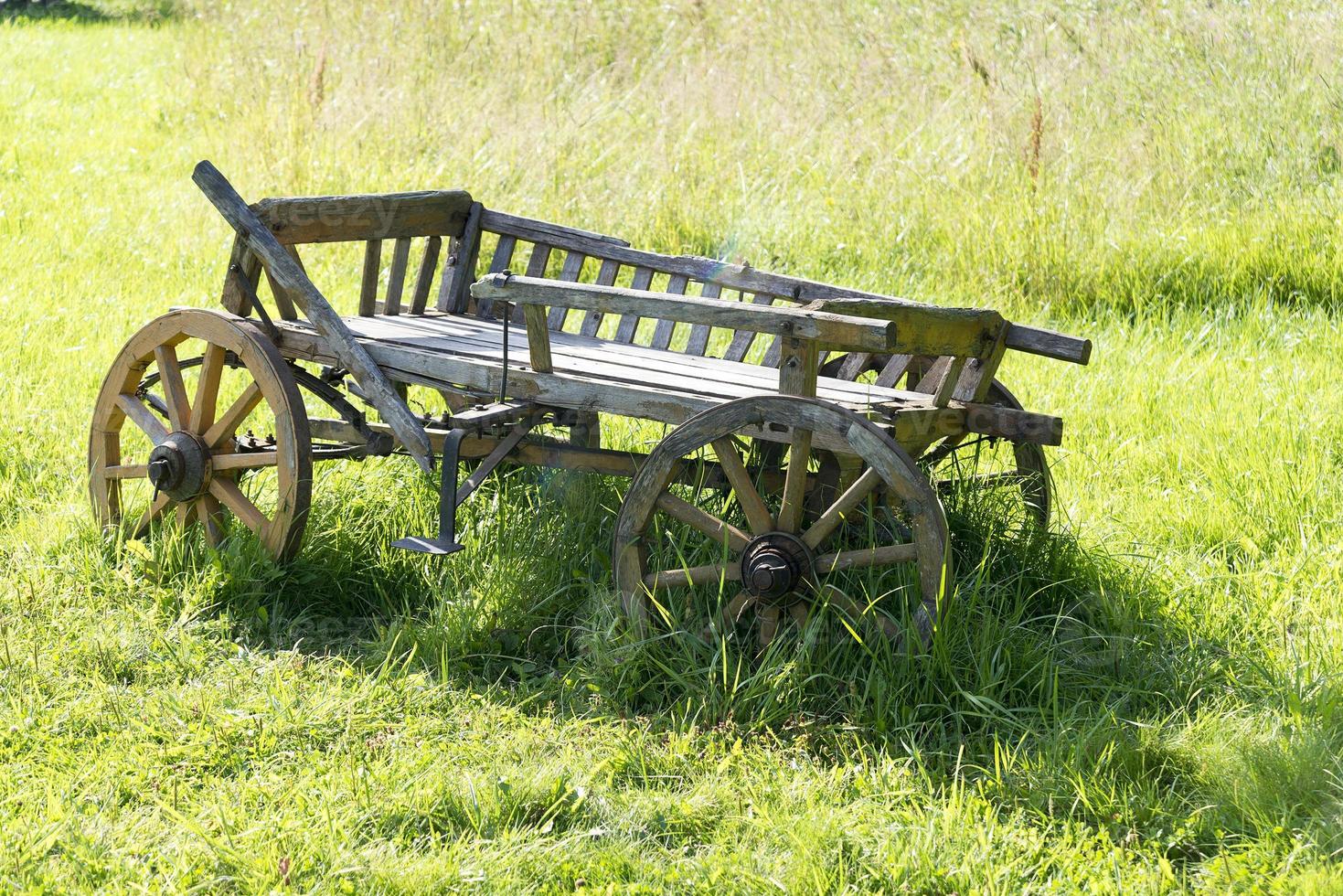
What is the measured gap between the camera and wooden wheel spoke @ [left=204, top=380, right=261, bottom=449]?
13.8 ft

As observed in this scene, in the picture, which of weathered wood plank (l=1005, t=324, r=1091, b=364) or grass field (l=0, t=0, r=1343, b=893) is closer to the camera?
grass field (l=0, t=0, r=1343, b=893)

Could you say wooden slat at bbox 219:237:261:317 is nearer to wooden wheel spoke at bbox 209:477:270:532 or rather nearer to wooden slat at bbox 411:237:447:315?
wooden wheel spoke at bbox 209:477:270:532

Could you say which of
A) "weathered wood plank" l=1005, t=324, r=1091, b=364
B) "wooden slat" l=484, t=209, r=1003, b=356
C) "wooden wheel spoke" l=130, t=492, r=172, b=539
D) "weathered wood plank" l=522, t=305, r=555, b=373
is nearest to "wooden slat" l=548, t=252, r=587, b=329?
"wooden slat" l=484, t=209, r=1003, b=356

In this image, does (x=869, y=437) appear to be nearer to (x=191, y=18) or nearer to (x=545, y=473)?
(x=545, y=473)

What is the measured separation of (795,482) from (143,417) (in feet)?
7.42

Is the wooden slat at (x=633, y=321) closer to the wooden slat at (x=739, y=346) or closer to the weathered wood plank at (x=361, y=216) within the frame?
the wooden slat at (x=739, y=346)

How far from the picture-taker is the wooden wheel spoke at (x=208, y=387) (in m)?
4.29

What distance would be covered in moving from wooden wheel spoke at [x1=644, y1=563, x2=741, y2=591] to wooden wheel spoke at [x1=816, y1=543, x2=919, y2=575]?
0.79ft

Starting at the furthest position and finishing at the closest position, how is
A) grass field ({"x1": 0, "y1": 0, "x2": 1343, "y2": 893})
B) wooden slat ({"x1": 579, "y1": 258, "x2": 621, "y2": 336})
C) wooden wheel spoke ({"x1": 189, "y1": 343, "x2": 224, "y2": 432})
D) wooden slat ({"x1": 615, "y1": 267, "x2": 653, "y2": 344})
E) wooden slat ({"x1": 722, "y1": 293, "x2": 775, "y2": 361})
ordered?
1. wooden slat ({"x1": 579, "y1": 258, "x2": 621, "y2": 336})
2. wooden slat ({"x1": 615, "y1": 267, "x2": 653, "y2": 344})
3. wooden slat ({"x1": 722, "y1": 293, "x2": 775, "y2": 361})
4. wooden wheel spoke ({"x1": 189, "y1": 343, "x2": 224, "y2": 432})
5. grass field ({"x1": 0, "y1": 0, "x2": 1343, "y2": 893})

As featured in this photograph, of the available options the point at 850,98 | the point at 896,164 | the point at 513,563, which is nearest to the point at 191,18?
the point at 850,98

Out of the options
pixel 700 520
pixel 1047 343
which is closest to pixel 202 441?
pixel 700 520

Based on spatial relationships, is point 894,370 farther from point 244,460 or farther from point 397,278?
point 244,460

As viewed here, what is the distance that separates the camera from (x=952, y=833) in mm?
3059

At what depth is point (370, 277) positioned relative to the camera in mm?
4809
